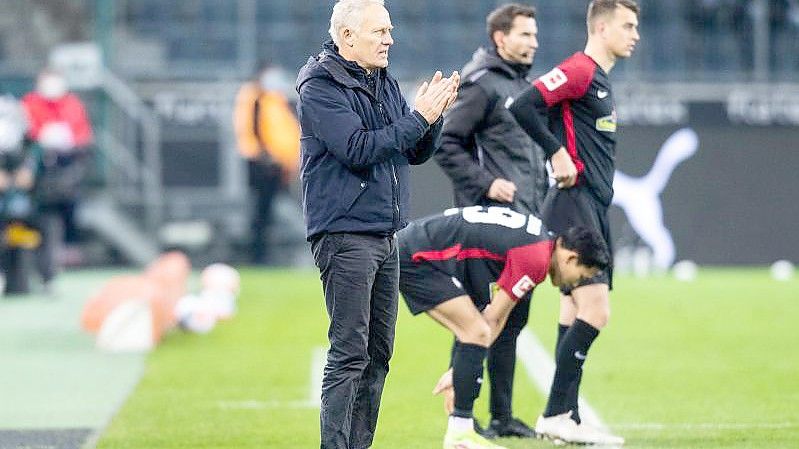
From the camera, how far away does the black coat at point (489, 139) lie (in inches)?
327

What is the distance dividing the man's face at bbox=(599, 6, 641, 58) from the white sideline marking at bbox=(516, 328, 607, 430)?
5.97 feet

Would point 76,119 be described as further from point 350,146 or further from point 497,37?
point 350,146

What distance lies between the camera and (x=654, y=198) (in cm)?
1923

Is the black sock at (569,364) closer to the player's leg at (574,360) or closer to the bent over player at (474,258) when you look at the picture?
the player's leg at (574,360)

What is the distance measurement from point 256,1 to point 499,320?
14.1m

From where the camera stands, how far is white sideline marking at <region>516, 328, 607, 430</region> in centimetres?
877

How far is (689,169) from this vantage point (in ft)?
63.6

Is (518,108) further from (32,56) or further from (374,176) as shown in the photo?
(32,56)

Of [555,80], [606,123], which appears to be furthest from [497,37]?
[606,123]

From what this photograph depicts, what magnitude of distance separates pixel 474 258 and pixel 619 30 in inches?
48.9

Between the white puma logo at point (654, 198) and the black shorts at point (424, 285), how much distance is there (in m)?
11.4

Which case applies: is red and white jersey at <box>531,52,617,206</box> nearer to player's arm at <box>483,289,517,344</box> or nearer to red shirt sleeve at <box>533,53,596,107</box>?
red shirt sleeve at <box>533,53,596,107</box>

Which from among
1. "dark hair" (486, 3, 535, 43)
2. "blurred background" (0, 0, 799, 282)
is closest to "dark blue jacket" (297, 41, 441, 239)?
"dark hair" (486, 3, 535, 43)

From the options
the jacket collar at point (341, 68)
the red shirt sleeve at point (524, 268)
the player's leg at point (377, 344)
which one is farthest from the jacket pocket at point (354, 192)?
the red shirt sleeve at point (524, 268)
